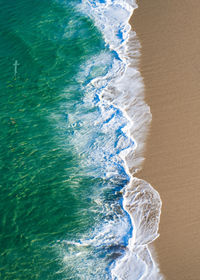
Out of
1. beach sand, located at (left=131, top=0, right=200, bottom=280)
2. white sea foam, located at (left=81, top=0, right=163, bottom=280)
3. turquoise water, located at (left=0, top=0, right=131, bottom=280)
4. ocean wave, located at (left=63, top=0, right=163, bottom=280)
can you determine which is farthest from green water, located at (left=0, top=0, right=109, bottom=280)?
beach sand, located at (left=131, top=0, right=200, bottom=280)

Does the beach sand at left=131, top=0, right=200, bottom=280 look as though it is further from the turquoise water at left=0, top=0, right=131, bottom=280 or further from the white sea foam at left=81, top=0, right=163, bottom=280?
→ the turquoise water at left=0, top=0, right=131, bottom=280

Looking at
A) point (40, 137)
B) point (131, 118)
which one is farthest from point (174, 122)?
point (40, 137)

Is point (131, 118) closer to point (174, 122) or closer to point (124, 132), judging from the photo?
point (124, 132)

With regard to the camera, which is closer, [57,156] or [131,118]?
[57,156]

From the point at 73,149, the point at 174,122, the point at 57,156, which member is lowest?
the point at 57,156

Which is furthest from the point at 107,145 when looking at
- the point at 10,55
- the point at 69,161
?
the point at 10,55

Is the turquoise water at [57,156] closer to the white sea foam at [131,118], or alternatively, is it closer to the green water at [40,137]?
the green water at [40,137]

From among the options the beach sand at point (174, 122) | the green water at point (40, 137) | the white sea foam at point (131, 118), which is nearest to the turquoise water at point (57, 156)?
the green water at point (40, 137)
